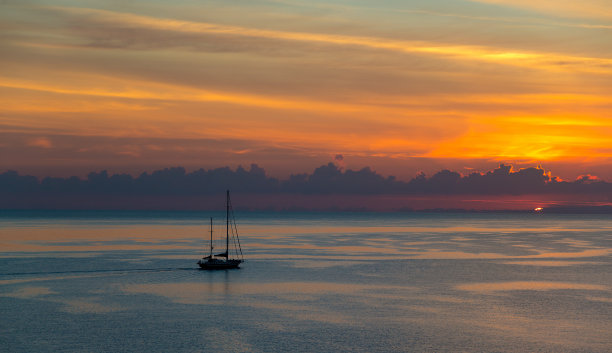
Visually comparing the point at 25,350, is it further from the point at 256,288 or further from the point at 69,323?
the point at 256,288

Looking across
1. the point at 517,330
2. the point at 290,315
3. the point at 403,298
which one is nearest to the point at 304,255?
the point at 403,298

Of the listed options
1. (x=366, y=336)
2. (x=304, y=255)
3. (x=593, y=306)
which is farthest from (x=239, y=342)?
(x=304, y=255)

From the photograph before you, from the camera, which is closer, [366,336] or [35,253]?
[366,336]

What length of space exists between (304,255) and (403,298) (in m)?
75.1

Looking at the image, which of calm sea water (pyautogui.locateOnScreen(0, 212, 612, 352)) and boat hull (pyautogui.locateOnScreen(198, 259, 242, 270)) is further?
boat hull (pyautogui.locateOnScreen(198, 259, 242, 270))

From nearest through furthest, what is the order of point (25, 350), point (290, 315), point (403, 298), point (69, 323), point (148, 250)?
point (25, 350), point (69, 323), point (290, 315), point (403, 298), point (148, 250)

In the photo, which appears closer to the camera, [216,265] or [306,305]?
[306,305]

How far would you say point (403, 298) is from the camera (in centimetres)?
9256

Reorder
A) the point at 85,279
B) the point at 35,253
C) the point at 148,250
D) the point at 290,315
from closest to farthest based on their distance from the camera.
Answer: the point at 290,315, the point at 85,279, the point at 35,253, the point at 148,250

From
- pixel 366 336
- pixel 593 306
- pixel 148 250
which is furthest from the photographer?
pixel 148 250

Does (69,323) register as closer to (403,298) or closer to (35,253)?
(403,298)

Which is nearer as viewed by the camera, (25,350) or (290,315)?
(25,350)

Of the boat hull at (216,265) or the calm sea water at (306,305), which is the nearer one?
the calm sea water at (306,305)

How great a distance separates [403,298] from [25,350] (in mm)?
51171
